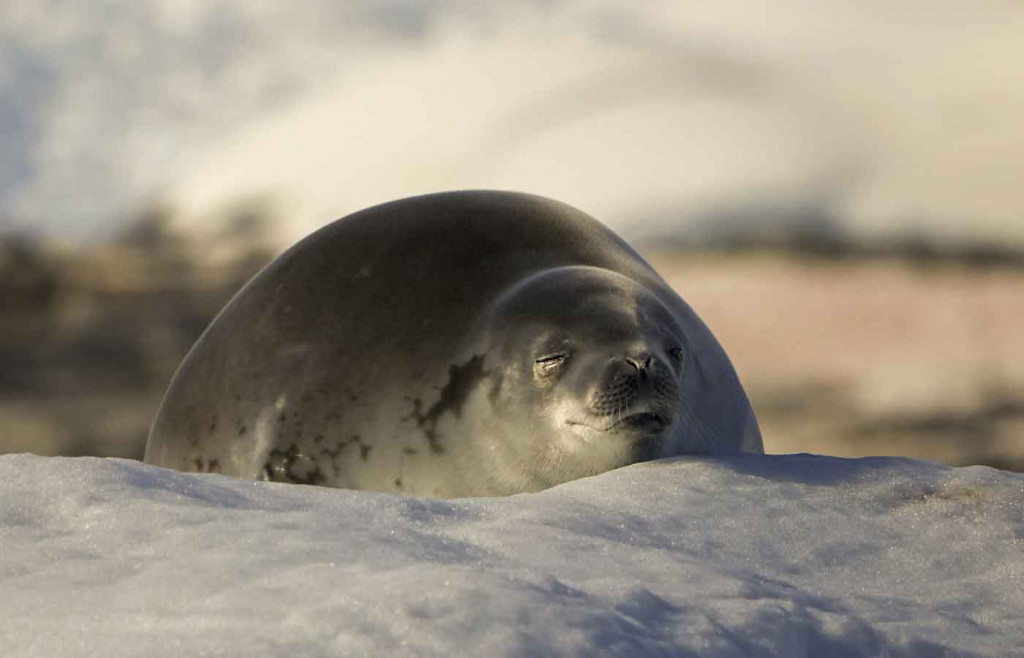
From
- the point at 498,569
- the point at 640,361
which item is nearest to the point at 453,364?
the point at 640,361

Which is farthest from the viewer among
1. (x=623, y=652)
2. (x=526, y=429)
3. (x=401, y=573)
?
(x=526, y=429)

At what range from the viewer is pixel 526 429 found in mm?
4504

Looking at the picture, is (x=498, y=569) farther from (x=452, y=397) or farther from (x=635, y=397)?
(x=452, y=397)

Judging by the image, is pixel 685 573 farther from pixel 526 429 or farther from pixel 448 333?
pixel 448 333

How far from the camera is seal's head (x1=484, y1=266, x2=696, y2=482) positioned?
4.20 metres

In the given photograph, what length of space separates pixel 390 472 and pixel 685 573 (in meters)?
2.43

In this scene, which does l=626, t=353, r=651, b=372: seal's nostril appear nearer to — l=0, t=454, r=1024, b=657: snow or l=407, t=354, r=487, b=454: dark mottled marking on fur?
l=407, t=354, r=487, b=454: dark mottled marking on fur

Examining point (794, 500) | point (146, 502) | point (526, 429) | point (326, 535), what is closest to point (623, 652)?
point (326, 535)

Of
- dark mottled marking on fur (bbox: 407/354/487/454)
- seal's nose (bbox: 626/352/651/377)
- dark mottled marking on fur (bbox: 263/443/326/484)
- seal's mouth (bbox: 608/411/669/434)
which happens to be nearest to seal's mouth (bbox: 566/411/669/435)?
seal's mouth (bbox: 608/411/669/434)

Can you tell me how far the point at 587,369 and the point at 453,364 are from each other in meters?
0.69

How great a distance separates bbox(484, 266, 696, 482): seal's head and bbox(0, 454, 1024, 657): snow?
0.75m

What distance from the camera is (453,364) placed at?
15.9 ft

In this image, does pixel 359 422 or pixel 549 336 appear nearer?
Result: pixel 549 336

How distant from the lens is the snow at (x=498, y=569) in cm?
210
